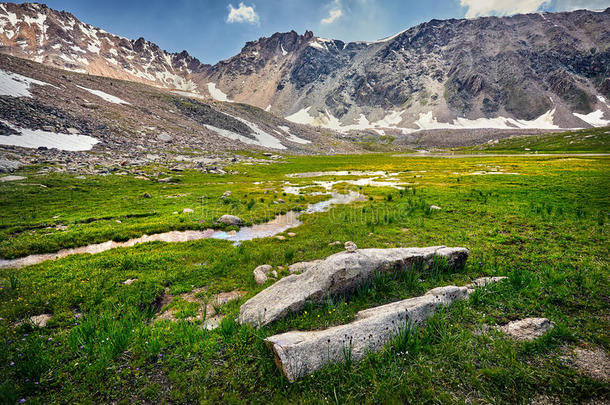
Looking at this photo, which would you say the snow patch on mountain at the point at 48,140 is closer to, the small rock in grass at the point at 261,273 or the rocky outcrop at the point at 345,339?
the small rock in grass at the point at 261,273

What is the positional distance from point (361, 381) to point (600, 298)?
8207 millimetres

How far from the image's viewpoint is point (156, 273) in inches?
424

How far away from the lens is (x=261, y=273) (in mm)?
10633

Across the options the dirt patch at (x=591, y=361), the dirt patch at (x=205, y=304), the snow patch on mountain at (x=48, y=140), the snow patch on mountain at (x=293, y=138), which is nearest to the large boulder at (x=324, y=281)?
the dirt patch at (x=205, y=304)

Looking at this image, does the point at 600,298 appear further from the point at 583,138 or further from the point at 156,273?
the point at 583,138

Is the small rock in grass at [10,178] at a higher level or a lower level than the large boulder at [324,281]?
higher

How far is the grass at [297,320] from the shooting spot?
15.5 ft

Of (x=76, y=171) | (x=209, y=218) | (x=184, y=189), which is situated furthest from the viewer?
(x=76, y=171)

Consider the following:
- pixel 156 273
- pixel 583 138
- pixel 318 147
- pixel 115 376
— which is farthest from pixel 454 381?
pixel 583 138

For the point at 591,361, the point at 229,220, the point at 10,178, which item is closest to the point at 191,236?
the point at 229,220

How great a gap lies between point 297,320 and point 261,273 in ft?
14.0

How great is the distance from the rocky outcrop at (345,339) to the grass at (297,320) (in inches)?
7.3

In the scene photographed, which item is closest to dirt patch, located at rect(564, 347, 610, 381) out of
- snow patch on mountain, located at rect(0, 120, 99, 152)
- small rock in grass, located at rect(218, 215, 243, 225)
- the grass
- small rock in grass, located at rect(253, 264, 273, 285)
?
the grass

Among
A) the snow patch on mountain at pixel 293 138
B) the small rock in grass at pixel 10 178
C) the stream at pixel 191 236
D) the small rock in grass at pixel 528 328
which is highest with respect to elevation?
the snow patch on mountain at pixel 293 138
